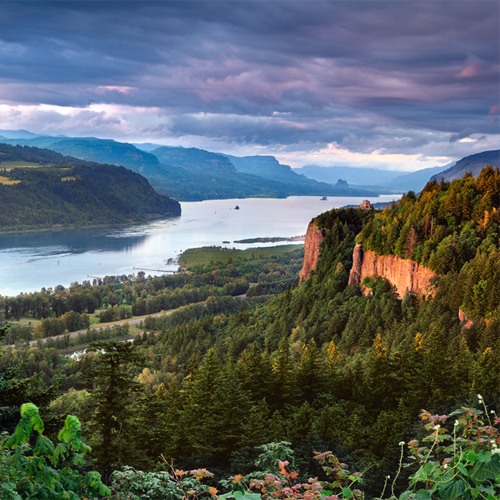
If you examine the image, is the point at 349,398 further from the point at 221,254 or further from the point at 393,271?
the point at 221,254

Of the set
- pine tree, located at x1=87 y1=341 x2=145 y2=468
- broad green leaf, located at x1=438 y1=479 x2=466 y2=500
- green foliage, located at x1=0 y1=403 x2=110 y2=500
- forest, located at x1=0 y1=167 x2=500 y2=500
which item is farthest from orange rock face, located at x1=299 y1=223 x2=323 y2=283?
broad green leaf, located at x1=438 y1=479 x2=466 y2=500

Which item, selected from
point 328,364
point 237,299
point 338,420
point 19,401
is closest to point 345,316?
point 328,364

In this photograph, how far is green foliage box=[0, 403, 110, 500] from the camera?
3492mm

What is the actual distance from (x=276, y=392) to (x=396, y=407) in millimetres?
4863

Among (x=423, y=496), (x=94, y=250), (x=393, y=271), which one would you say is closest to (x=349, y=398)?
(x=393, y=271)

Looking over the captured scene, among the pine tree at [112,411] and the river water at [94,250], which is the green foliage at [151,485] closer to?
the pine tree at [112,411]

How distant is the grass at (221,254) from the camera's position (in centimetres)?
12619

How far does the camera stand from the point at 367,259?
36.9 metres

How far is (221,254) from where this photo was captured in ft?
432

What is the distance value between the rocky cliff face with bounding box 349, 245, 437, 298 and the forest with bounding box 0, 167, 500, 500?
0.60 m

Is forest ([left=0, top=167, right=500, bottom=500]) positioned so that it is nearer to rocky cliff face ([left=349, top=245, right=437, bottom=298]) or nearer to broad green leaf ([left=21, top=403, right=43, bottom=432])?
broad green leaf ([left=21, top=403, right=43, bottom=432])

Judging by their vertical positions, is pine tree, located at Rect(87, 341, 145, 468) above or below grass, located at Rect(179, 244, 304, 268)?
above


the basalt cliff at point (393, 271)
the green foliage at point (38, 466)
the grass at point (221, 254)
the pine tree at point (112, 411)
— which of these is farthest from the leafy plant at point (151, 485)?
the grass at point (221, 254)

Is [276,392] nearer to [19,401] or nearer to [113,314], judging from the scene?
[19,401]
